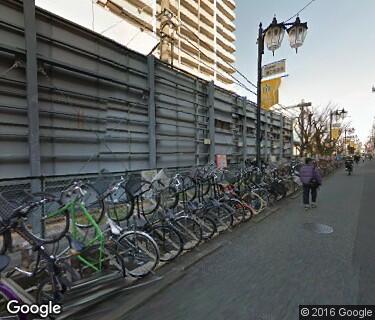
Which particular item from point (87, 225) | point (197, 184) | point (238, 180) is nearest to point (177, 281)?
point (87, 225)

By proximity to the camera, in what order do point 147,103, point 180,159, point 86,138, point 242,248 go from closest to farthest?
point 242,248 < point 86,138 < point 147,103 < point 180,159

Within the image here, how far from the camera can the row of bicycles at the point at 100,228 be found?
2.98 m

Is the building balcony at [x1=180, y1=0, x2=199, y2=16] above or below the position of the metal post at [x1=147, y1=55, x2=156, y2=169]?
above

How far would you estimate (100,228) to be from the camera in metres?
3.81

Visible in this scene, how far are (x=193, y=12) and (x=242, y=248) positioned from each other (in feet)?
179

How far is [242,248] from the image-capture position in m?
5.21

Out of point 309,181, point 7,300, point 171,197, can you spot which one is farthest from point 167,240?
point 309,181

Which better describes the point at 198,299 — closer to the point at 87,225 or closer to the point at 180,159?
the point at 87,225

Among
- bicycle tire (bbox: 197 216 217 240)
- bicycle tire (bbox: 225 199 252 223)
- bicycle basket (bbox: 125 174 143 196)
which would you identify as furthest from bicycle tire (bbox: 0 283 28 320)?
bicycle tire (bbox: 225 199 252 223)

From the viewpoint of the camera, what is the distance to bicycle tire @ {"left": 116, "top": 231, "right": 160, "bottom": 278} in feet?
12.7

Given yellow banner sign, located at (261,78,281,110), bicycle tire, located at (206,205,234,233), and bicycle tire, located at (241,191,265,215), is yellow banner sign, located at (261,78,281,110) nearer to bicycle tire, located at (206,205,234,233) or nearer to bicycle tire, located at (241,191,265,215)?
bicycle tire, located at (241,191,265,215)

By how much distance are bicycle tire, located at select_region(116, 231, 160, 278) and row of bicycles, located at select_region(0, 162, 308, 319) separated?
14 mm

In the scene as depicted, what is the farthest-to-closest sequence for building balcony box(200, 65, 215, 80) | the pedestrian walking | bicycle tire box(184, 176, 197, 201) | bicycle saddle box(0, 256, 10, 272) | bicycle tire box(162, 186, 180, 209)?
building balcony box(200, 65, 215, 80)
the pedestrian walking
bicycle tire box(184, 176, 197, 201)
bicycle tire box(162, 186, 180, 209)
bicycle saddle box(0, 256, 10, 272)

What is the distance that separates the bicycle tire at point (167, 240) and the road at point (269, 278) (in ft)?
0.66
